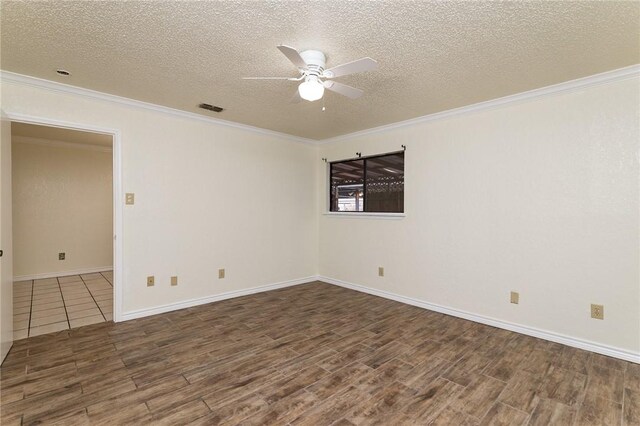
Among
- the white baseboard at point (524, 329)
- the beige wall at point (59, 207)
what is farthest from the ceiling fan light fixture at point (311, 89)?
the beige wall at point (59, 207)

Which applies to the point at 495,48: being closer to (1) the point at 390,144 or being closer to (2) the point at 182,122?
(1) the point at 390,144

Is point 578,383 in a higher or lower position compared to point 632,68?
lower

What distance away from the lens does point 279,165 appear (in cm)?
482

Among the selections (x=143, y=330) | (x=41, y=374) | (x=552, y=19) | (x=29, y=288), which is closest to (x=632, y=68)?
(x=552, y=19)

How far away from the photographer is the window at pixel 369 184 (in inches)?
170

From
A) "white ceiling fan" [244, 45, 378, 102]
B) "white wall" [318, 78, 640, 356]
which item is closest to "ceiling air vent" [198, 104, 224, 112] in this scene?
"white ceiling fan" [244, 45, 378, 102]

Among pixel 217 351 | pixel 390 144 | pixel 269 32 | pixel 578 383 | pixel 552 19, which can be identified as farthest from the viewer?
pixel 390 144

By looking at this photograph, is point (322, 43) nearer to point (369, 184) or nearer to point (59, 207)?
point (369, 184)

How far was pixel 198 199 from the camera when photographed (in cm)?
395

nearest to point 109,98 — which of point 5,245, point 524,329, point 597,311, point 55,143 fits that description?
point 5,245

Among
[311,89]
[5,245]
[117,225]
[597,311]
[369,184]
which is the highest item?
[311,89]

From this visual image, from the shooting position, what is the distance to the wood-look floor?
1853 mm

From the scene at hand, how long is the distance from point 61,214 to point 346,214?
5.26 m

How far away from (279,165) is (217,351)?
117 inches
